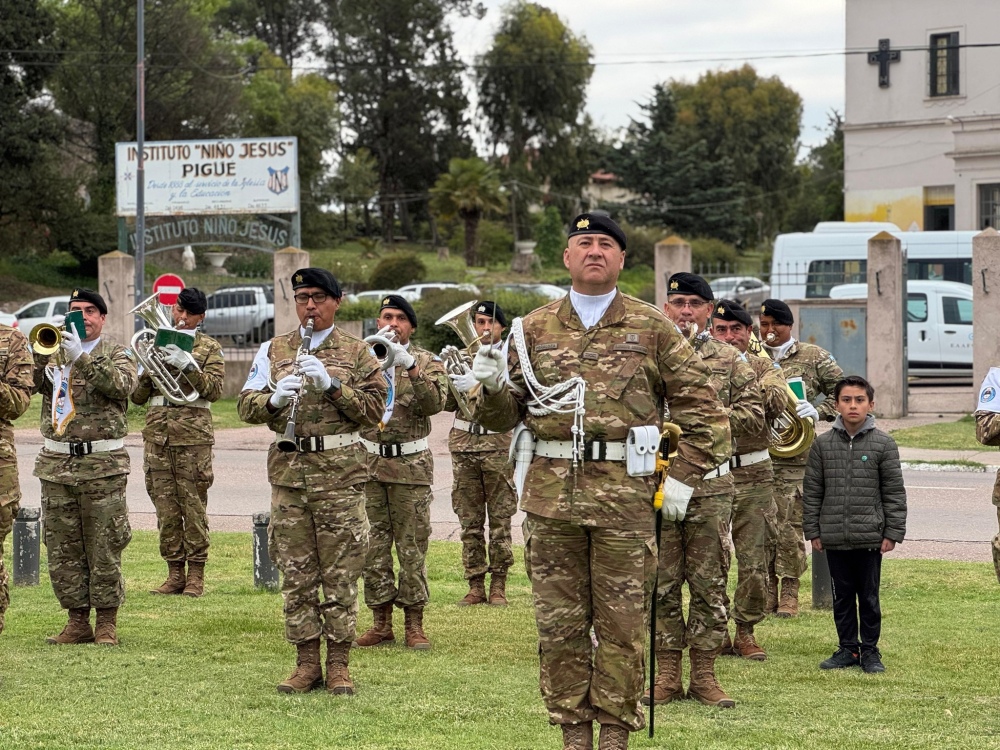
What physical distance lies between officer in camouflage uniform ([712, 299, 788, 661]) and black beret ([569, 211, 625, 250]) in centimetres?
274

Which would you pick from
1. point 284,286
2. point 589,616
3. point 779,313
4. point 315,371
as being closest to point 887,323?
point 284,286

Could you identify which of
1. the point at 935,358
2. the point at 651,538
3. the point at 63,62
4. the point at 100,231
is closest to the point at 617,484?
the point at 651,538

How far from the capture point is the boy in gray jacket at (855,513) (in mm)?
8766

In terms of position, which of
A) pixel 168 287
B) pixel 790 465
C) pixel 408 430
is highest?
pixel 168 287

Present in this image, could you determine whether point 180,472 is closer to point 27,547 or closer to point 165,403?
point 165,403

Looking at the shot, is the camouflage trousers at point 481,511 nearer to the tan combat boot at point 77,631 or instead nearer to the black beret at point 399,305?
the black beret at point 399,305

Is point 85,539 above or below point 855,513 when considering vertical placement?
below

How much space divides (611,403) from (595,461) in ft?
0.90

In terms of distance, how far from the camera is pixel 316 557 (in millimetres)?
8180

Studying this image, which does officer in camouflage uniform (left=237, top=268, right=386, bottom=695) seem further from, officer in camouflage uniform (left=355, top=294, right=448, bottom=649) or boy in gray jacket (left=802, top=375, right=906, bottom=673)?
Answer: boy in gray jacket (left=802, top=375, right=906, bottom=673)

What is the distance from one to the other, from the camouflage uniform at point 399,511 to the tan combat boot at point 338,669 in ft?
4.49

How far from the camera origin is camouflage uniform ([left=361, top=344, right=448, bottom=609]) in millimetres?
9602

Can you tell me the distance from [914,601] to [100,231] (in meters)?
44.0

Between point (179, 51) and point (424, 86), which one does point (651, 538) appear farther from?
point (424, 86)
